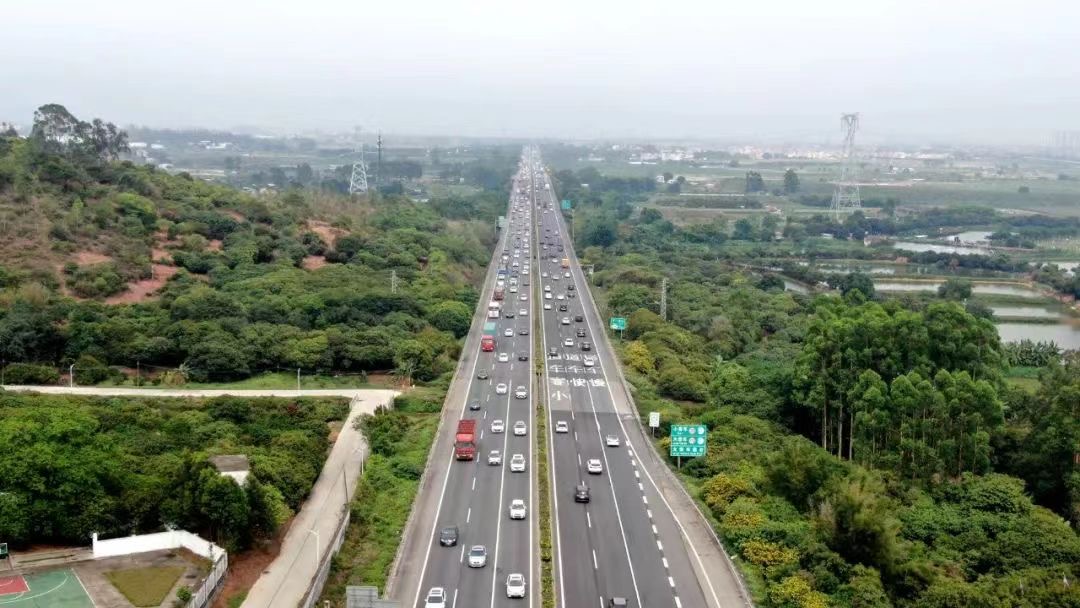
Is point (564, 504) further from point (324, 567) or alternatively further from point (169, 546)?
point (169, 546)

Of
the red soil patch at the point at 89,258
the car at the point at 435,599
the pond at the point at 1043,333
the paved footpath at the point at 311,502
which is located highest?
the red soil patch at the point at 89,258

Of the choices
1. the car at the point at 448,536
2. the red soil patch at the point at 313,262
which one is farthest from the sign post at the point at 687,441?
the red soil patch at the point at 313,262

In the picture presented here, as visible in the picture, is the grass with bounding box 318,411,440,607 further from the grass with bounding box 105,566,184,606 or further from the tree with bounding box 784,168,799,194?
the tree with bounding box 784,168,799,194

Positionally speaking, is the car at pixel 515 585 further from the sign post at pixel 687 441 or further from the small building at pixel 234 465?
the sign post at pixel 687 441

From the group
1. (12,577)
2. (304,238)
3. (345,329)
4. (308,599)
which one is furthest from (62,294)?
(308,599)

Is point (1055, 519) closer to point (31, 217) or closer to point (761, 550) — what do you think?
point (761, 550)

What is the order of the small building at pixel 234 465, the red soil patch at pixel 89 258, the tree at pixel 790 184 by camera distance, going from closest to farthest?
1. the small building at pixel 234 465
2. the red soil patch at pixel 89 258
3. the tree at pixel 790 184

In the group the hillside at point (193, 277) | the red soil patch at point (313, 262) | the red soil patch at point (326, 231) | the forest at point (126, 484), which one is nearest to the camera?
the forest at point (126, 484)
